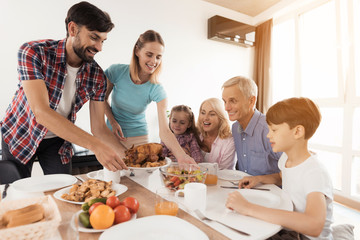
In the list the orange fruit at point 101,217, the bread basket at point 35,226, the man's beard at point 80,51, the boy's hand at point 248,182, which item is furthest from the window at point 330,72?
the bread basket at point 35,226

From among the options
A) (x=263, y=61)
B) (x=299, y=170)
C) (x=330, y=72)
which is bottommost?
(x=299, y=170)

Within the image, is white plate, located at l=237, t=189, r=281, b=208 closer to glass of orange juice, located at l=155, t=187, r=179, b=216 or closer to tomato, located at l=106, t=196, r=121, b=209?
glass of orange juice, located at l=155, t=187, r=179, b=216

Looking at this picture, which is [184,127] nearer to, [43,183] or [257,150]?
[257,150]

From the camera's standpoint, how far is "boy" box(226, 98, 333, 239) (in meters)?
0.88

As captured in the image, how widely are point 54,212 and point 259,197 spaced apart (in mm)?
824

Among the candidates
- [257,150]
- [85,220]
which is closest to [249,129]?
[257,150]

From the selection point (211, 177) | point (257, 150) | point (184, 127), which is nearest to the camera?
point (211, 177)

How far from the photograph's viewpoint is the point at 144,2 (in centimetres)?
361

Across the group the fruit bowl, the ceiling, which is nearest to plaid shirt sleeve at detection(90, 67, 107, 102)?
the fruit bowl

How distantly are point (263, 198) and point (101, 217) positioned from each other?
2.30 feet

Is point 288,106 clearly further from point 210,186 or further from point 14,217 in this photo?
point 14,217

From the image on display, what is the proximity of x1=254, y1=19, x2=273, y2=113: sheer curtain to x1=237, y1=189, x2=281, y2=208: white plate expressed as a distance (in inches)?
143

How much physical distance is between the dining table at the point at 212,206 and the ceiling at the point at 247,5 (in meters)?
3.88

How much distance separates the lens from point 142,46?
1856 mm
